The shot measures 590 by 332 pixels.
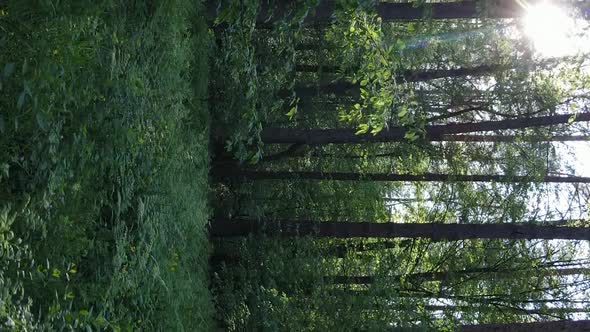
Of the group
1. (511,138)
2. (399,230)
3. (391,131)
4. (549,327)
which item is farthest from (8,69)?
(511,138)

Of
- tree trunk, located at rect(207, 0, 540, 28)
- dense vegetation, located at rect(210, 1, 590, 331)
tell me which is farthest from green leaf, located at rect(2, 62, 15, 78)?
dense vegetation, located at rect(210, 1, 590, 331)

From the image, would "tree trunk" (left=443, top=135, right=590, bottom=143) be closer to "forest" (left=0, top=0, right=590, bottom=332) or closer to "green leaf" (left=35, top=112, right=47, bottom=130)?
"forest" (left=0, top=0, right=590, bottom=332)

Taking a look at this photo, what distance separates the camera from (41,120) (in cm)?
460

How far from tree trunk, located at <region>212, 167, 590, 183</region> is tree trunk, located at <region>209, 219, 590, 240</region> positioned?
164cm

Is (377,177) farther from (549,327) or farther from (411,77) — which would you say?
(549,327)

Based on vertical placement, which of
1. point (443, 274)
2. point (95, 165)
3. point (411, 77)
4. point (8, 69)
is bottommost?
point (443, 274)

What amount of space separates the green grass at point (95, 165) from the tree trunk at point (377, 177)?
4405mm

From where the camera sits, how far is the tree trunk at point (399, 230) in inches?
393

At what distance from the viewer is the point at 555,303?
13.1m

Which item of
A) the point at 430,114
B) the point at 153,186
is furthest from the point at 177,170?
the point at 430,114

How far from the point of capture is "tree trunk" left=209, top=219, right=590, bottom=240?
32.8 ft

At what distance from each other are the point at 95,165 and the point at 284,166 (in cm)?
922

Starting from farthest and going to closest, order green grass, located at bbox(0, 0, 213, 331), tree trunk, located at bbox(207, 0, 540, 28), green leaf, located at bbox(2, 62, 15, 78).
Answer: tree trunk, located at bbox(207, 0, 540, 28) → green grass, located at bbox(0, 0, 213, 331) → green leaf, located at bbox(2, 62, 15, 78)

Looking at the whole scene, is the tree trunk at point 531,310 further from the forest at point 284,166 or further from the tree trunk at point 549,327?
the tree trunk at point 549,327
